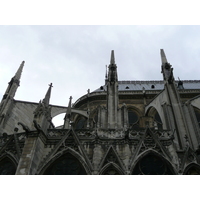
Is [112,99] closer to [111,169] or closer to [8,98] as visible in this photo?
→ [111,169]

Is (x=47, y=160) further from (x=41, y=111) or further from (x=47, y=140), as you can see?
(x=41, y=111)

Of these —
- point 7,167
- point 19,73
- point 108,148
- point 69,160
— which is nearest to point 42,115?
point 69,160

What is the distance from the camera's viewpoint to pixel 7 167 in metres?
8.64

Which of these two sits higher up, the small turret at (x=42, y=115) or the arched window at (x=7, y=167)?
the small turret at (x=42, y=115)

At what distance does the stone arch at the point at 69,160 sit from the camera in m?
7.88

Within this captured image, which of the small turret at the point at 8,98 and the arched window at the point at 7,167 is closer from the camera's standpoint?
the arched window at the point at 7,167

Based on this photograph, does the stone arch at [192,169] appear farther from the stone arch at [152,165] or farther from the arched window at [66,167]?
the arched window at [66,167]

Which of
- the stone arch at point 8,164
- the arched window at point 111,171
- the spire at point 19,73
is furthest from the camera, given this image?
the spire at point 19,73

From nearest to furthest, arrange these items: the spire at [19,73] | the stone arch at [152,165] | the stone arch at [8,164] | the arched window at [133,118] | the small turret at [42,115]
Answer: the stone arch at [152,165]
the stone arch at [8,164]
the small turret at [42,115]
the spire at [19,73]
the arched window at [133,118]

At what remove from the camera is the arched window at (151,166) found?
802 cm

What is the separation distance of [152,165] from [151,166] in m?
0.07

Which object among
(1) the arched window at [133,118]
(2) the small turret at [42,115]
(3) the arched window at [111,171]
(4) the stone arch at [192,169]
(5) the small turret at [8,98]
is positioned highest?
(1) the arched window at [133,118]

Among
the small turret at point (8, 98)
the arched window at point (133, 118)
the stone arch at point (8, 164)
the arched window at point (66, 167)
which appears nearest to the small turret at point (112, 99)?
the arched window at point (66, 167)

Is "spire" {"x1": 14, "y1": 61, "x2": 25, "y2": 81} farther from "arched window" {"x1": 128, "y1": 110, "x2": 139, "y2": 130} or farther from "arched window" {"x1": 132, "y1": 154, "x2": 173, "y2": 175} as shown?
"arched window" {"x1": 132, "y1": 154, "x2": 173, "y2": 175}
